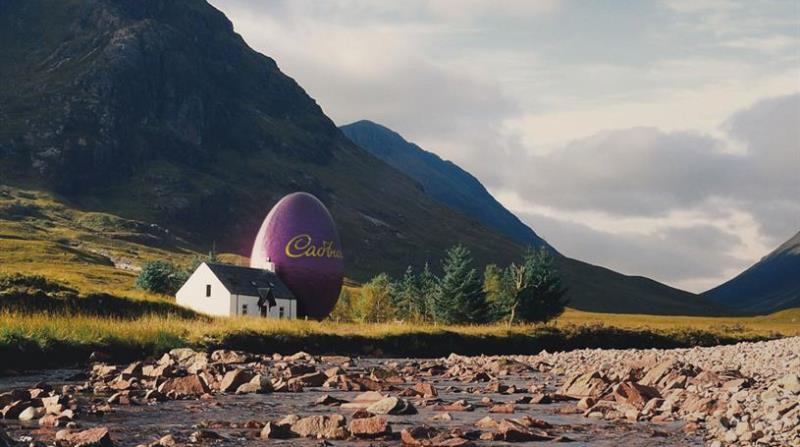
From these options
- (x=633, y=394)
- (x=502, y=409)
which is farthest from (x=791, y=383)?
(x=502, y=409)

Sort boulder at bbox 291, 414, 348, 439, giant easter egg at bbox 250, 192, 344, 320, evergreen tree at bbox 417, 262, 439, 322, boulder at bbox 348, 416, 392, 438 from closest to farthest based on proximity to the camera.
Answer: boulder at bbox 291, 414, 348, 439
boulder at bbox 348, 416, 392, 438
giant easter egg at bbox 250, 192, 344, 320
evergreen tree at bbox 417, 262, 439, 322

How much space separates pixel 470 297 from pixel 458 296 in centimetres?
125

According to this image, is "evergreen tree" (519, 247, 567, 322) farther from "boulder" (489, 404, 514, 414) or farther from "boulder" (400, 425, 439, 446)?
"boulder" (400, 425, 439, 446)

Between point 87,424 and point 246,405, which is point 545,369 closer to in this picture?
point 246,405

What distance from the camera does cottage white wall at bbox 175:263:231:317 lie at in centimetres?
7181

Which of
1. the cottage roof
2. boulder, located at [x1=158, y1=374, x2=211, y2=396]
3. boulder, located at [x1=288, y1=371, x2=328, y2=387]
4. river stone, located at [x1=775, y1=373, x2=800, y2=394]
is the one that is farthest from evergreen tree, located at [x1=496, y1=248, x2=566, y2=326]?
boulder, located at [x1=158, y1=374, x2=211, y2=396]

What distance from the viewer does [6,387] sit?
Result: 28.7 m

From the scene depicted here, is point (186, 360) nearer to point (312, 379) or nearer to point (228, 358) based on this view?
point (228, 358)

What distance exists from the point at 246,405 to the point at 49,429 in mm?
7510

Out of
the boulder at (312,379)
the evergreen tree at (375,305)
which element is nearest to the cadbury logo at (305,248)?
the evergreen tree at (375,305)

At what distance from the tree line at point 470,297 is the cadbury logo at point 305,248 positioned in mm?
10628

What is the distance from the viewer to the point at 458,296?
82.6 meters

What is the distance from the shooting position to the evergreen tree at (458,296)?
3258 inches

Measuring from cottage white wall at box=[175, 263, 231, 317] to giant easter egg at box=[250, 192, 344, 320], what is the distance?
22.9ft
